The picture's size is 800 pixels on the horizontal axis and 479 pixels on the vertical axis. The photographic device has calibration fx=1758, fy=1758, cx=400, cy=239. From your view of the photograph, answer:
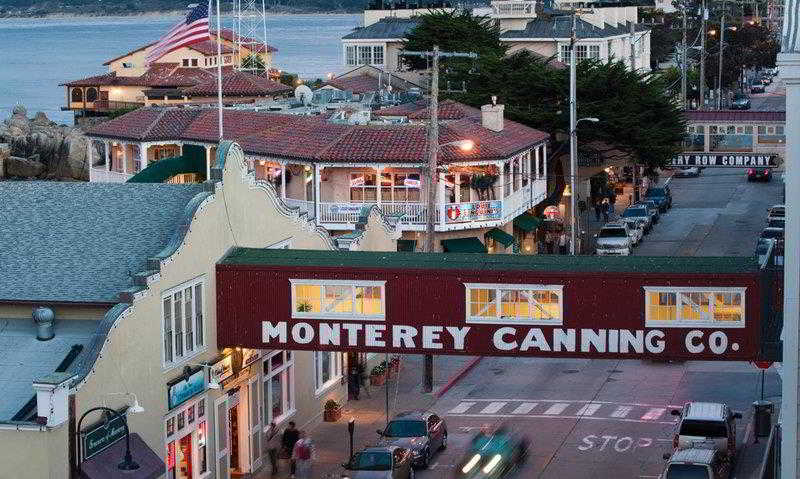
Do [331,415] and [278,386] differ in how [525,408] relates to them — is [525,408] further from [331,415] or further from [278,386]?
[278,386]

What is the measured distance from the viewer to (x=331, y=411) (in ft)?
169

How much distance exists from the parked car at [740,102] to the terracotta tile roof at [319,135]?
256ft

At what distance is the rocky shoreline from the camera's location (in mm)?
129625


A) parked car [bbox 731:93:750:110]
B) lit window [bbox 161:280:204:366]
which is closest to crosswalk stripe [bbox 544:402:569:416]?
lit window [bbox 161:280:204:366]

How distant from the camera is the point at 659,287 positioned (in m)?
41.2

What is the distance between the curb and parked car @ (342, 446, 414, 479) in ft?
39.7

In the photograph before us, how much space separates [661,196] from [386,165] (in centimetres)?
3313

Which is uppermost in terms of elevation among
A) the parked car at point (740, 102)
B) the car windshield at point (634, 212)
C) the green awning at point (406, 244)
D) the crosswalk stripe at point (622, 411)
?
the parked car at point (740, 102)

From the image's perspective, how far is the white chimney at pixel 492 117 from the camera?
77.6 m

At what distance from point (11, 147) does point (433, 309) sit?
9761 centimetres

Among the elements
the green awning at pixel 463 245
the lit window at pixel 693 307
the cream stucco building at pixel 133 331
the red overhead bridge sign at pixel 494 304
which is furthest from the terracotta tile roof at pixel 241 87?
the lit window at pixel 693 307

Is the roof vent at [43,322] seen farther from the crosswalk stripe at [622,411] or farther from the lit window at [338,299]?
the crosswalk stripe at [622,411]

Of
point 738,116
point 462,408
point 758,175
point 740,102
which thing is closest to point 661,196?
point 758,175

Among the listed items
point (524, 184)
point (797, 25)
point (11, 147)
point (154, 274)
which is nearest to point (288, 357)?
point (154, 274)
